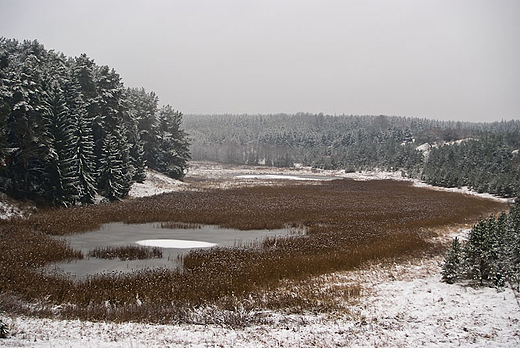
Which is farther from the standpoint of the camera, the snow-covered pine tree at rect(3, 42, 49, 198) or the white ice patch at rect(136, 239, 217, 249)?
the snow-covered pine tree at rect(3, 42, 49, 198)

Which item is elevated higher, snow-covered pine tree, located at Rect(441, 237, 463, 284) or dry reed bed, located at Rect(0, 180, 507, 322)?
snow-covered pine tree, located at Rect(441, 237, 463, 284)

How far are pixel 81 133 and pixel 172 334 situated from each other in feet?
90.4

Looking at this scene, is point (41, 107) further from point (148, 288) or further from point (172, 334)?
point (172, 334)

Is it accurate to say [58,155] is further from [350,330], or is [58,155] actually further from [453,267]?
[453,267]

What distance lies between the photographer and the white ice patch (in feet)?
66.0

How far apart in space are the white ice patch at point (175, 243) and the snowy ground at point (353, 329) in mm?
10018

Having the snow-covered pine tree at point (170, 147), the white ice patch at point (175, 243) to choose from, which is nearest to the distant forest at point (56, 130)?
the white ice patch at point (175, 243)

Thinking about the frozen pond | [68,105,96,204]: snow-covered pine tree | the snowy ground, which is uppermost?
[68,105,96,204]: snow-covered pine tree

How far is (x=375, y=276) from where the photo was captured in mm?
15469

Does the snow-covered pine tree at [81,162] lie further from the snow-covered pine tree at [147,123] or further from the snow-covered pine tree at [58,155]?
the snow-covered pine tree at [147,123]

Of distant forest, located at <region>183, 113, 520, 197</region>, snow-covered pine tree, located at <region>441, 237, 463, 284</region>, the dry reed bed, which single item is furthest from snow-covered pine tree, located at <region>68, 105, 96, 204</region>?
distant forest, located at <region>183, 113, 520, 197</region>

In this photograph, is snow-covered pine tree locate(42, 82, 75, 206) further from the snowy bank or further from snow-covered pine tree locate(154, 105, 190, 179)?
snow-covered pine tree locate(154, 105, 190, 179)

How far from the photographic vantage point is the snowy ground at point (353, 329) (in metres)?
8.56

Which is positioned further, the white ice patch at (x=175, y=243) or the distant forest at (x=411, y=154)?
the distant forest at (x=411, y=154)
